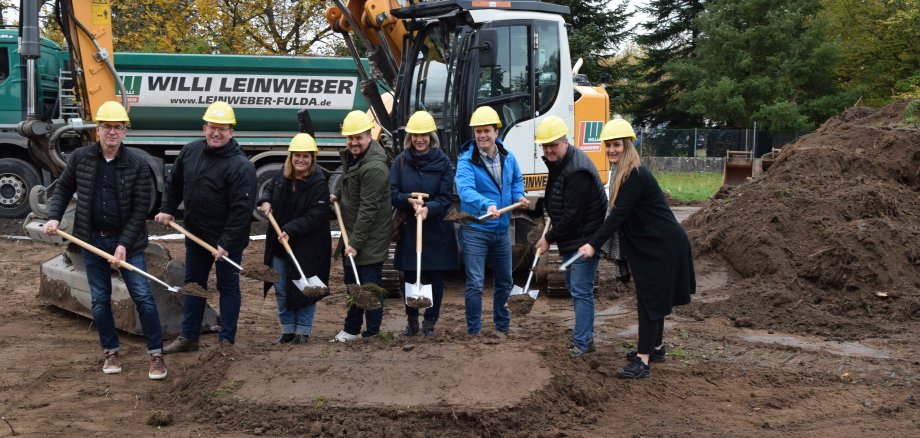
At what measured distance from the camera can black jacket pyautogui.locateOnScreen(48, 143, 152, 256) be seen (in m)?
6.44

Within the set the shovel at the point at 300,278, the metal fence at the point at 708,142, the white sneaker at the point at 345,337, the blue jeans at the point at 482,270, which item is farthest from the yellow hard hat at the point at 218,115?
the metal fence at the point at 708,142

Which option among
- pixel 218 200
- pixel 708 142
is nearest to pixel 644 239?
pixel 218 200

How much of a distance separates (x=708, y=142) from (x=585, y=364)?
26.5 metres

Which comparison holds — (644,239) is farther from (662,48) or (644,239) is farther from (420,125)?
(662,48)

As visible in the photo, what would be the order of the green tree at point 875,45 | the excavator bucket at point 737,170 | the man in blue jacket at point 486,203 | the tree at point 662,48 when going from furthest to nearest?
1. the tree at point 662,48
2. the green tree at point 875,45
3. the excavator bucket at point 737,170
4. the man in blue jacket at point 486,203

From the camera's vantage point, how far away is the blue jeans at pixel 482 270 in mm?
7172

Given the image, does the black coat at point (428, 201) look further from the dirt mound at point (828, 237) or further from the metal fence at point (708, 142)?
the metal fence at point (708, 142)

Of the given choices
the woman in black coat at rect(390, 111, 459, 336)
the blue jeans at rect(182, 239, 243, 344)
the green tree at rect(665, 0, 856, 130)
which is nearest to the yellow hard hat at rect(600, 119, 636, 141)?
the woman in black coat at rect(390, 111, 459, 336)

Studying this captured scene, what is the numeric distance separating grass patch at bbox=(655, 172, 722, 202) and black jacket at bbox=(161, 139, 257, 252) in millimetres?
15777

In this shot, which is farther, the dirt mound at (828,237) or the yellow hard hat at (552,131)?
the dirt mound at (828,237)

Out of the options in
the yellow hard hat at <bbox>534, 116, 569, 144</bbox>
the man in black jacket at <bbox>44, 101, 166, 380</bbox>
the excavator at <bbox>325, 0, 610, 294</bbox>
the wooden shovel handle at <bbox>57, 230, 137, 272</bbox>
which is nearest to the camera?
the wooden shovel handle at <bbox>57, 230, 137, 272</bbox>

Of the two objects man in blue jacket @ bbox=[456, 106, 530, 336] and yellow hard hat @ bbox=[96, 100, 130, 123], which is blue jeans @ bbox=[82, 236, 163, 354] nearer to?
yellow hard hat @ bbox=[96, 100, 130, 123]

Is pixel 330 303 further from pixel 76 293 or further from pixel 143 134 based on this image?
pixel 143 134

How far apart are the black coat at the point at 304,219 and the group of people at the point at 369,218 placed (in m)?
0.01
